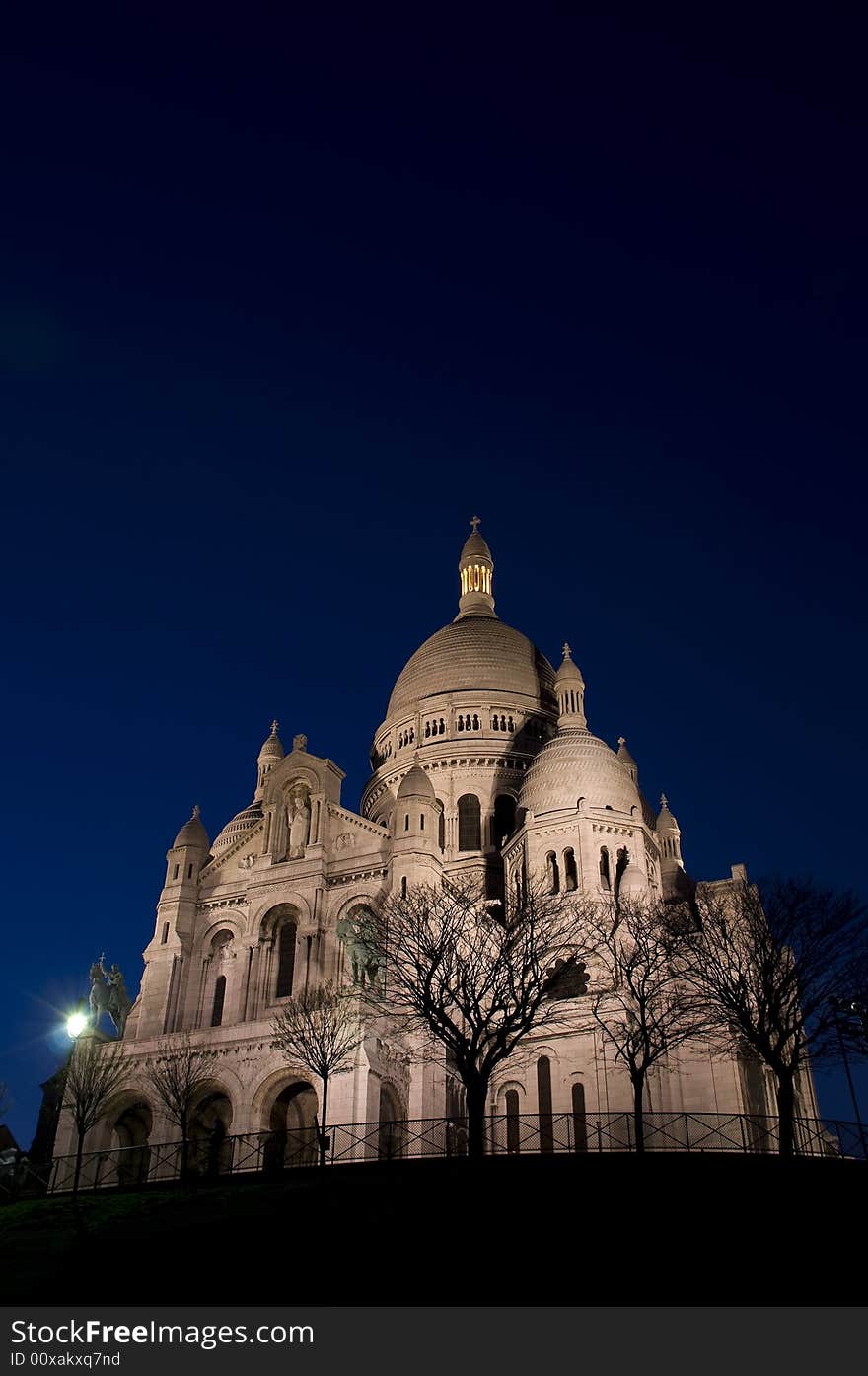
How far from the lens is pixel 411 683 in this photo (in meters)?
88.6

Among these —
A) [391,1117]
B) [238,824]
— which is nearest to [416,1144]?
[391,1117]

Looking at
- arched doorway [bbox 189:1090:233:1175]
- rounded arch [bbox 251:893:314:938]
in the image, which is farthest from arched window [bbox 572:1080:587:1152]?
rounded arch [bbox 251:893:314:938]

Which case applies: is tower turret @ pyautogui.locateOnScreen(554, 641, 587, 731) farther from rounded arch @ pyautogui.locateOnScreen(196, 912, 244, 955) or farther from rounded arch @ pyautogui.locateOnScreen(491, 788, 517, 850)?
rounded arch @ pyautogui.locateOnScreen(196, 912, 244, 955)

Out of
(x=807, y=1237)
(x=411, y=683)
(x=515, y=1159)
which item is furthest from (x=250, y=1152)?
(x=411, y=683)

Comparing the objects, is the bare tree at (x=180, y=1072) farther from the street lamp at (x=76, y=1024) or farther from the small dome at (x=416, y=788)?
the small dome at (x=416, y=788)

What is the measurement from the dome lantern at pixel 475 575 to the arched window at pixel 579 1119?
50183mm

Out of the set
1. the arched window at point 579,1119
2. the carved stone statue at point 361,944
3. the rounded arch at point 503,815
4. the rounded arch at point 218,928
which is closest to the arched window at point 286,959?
the rounded arch at point 218,928

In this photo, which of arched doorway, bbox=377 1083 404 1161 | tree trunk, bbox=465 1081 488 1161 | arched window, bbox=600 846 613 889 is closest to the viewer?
tree trunk, bbox=465 1081 488 1161

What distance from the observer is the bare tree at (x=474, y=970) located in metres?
39.4

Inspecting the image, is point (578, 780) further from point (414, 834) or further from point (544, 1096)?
point (544, 1096)

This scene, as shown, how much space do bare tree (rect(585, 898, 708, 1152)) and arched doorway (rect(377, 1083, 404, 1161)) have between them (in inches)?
372

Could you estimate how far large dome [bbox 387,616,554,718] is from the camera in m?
85.9

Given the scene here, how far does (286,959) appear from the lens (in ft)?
208
